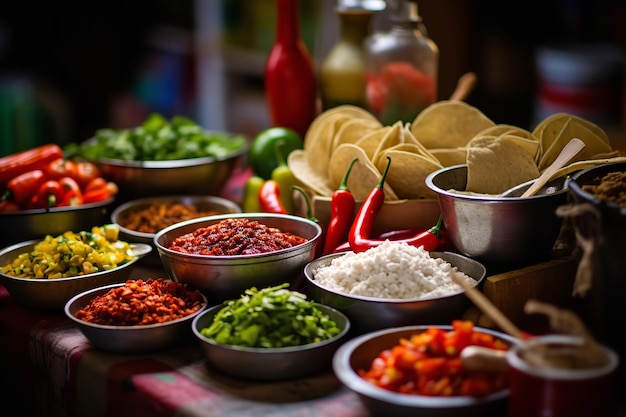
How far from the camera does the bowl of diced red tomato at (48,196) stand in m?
2.30

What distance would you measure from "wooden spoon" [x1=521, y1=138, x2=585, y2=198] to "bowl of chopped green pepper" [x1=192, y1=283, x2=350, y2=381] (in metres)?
0.55

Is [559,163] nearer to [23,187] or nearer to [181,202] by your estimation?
[181,202]

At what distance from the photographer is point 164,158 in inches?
105

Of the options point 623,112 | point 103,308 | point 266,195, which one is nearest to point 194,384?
point 103,308

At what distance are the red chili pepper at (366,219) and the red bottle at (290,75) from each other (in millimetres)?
855

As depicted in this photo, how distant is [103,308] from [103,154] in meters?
1.16

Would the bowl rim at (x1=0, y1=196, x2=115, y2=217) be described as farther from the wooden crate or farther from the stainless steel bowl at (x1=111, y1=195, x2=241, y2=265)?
the wooden crate

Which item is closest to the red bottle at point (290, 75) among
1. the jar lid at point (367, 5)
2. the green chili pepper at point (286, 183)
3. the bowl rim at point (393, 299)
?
the jar lid at point (367, 5)

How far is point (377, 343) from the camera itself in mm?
1511

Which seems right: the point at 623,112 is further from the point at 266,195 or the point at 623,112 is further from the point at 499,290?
the point at 499,290

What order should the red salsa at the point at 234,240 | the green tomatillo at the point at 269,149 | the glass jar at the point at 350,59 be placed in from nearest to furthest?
the red salsa at the point at 234,240 → the green tomatillo at the point at 269,149 → the glass jar at the point at 350,59

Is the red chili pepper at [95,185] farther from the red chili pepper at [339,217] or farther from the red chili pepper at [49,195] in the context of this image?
the red chili pepper at [339,217]

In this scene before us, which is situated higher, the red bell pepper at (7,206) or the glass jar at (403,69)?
the glass jar at (403,69)

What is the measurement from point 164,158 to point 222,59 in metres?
2.79
